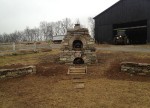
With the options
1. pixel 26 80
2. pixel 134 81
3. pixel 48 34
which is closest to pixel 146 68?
pixel 134 81

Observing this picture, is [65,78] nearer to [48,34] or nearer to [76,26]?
[76,26]

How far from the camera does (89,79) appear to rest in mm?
12781

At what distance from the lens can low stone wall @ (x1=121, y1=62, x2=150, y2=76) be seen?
502 inches

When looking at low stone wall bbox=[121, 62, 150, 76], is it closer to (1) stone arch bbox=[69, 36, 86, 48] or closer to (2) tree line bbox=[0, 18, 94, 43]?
(1) stone arch bbox=[69, 36, 86, 48]

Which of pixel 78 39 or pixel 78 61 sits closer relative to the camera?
pixel 78 39

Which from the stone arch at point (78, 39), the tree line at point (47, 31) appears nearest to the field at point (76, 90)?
the stone arch at point (78, 39)

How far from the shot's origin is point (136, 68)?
43.4ft

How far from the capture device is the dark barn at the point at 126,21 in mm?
27484

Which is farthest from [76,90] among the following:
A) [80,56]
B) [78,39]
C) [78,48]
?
[78,39]

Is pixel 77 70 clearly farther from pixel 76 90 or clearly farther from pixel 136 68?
pixel 76 90

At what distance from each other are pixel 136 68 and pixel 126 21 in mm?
16944

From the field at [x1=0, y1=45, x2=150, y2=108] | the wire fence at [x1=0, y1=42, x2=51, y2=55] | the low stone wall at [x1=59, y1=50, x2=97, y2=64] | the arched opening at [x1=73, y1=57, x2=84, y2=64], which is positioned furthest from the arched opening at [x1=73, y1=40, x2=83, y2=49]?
the wire fence at [x1=0, y1=42, x2=51, y2=55]

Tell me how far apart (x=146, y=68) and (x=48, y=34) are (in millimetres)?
92408

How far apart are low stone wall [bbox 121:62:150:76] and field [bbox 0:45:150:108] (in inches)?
15.8
